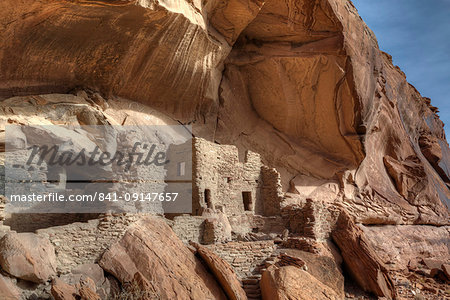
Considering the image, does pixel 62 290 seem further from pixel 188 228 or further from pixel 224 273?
pixel 188 228

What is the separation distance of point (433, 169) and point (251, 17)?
47.4ft

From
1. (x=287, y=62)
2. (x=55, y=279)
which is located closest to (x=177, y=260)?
(x=55, y=279)

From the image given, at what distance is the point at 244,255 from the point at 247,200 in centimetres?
401

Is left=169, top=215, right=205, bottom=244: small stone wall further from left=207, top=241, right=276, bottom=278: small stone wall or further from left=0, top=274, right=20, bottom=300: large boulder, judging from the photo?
left=0, top=274, right=20, bottom=300: large boulder

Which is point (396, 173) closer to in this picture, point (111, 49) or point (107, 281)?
point (111, 49)

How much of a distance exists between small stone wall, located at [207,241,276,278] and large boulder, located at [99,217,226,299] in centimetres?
85

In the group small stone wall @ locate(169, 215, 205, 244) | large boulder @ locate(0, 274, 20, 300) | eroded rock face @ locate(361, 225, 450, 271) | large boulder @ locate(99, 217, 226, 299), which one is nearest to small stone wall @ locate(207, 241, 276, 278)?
small stone wall @ locate(169, 215, 205, 244)

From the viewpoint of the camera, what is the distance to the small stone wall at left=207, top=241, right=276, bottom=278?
9.21 m

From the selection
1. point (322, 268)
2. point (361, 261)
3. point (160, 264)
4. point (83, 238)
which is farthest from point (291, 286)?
point (83, 238)

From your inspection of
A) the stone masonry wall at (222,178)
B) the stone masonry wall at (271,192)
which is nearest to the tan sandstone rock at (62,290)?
the stone masonry wall at (222,178)

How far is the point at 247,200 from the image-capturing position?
43.8 feet

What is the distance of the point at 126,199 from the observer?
9.20 m

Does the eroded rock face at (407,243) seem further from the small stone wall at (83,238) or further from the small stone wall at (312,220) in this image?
the small stone wall at (83,238)

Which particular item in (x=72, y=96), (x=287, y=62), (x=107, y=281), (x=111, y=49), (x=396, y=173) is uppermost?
(x=287, y=62)
